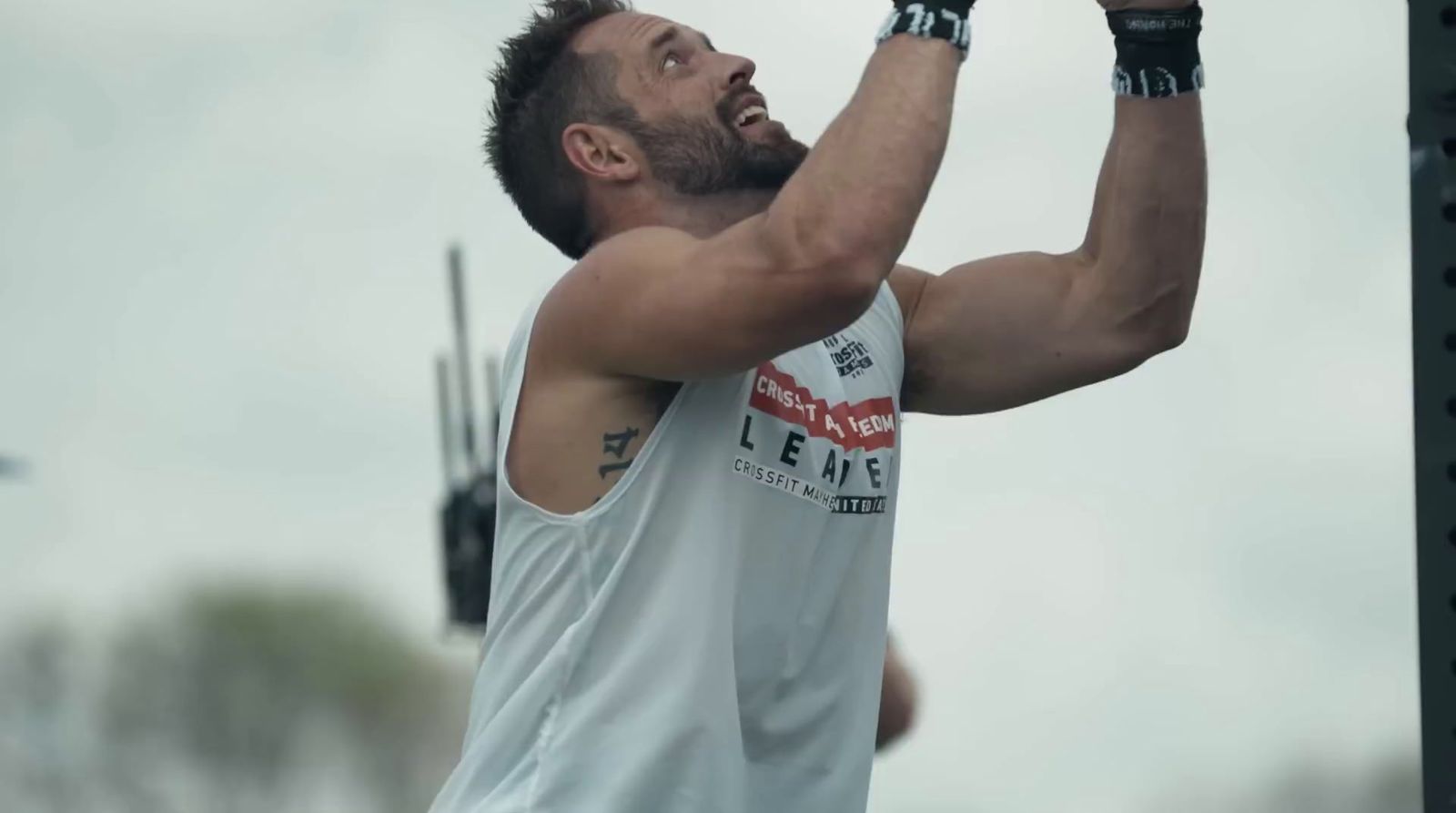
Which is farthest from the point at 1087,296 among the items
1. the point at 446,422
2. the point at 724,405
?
the point at 446,422

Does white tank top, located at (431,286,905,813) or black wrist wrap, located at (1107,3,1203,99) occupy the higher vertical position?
black wrist wrap, located at (1107,3,1203,99)

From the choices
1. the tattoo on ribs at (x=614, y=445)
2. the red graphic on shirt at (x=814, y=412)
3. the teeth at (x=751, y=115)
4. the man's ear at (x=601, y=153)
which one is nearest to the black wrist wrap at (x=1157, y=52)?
the teeth at (x=751, y=115)

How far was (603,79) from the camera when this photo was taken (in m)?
4.25

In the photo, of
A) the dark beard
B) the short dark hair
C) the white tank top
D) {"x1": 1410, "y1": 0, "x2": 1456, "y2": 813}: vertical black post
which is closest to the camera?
{"x1": 1410, "y1": 0, "x2": 1456, "y2": 813}: vertical black post

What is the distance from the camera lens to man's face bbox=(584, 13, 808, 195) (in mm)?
4066

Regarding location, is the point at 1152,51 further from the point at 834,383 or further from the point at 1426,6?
the point at 1426,6

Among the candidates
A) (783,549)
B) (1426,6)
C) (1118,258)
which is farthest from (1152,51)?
(1426,6)

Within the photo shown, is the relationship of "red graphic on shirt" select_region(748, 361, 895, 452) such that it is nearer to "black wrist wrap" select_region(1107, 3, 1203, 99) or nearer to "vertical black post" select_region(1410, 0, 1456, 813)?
"black wrist wrap" select_region(1107, 3, 1203, 99)

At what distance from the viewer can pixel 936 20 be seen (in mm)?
3516

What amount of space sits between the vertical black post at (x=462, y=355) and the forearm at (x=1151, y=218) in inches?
350

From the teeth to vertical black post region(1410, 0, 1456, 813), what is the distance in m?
1.62

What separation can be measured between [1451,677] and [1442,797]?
137mm

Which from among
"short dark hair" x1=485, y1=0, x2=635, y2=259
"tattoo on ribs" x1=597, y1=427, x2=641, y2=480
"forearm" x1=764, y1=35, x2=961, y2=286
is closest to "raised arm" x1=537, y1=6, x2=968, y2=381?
"forearm" x1=764, y1=35, x2=961, y2=286

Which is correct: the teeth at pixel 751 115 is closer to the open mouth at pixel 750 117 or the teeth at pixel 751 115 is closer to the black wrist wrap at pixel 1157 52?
the open mouth at pixel 750 117
